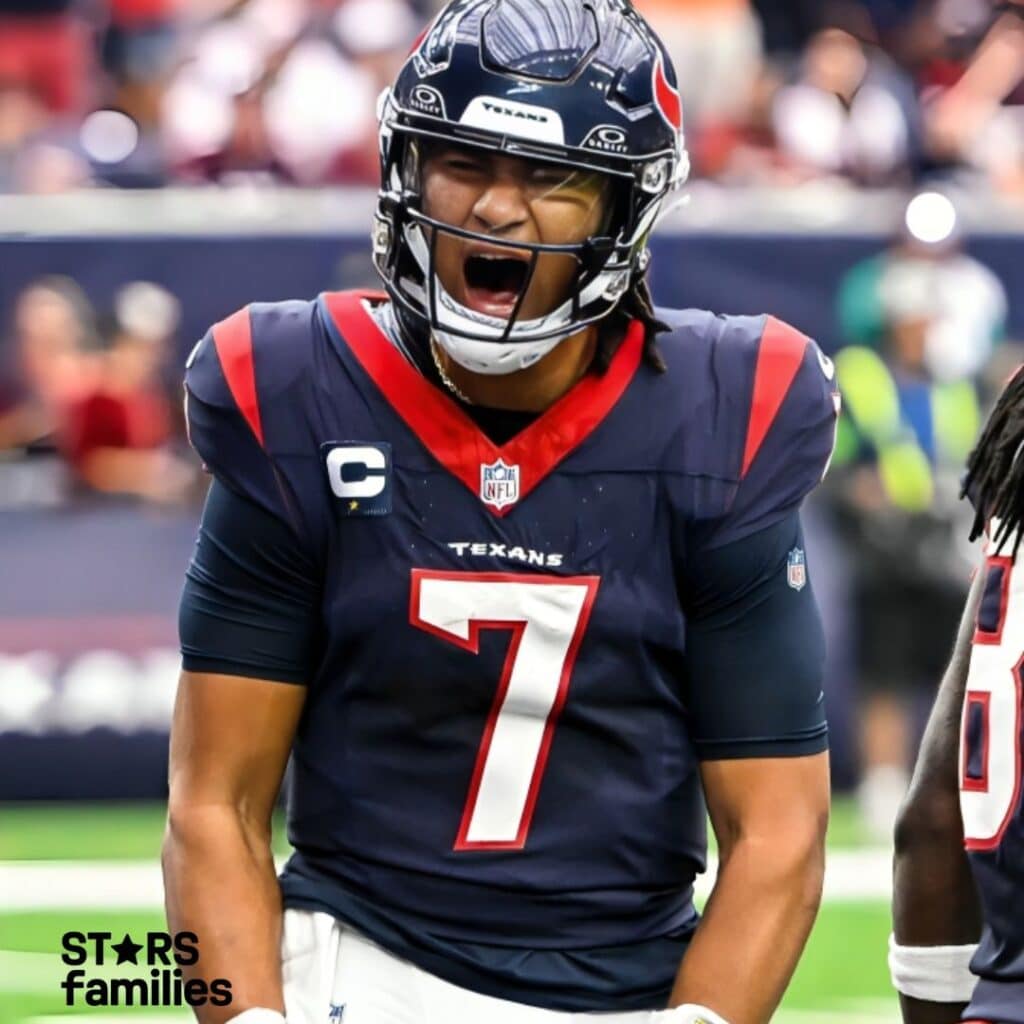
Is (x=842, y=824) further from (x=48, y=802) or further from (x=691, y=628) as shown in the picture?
(x=691, y=628)

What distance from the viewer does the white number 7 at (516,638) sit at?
297 centimetres

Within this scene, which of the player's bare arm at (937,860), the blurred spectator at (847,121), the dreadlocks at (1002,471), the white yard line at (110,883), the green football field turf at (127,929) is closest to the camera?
the dreadlocks at (1002,471)

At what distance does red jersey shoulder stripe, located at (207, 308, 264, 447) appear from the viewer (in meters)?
3.03

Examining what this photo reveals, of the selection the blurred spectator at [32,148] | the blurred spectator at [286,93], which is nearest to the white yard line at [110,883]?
the blurred spectator at [32,148]

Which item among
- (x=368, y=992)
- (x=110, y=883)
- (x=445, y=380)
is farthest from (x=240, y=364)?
(x=110, y=883)

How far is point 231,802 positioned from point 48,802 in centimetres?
652

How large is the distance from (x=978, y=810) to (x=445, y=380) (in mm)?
871

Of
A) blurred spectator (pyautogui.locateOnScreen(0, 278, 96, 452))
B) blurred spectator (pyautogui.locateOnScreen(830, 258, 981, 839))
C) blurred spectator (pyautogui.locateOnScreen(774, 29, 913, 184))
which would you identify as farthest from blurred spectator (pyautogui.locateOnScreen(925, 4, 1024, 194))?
blurred spectator (pyautogui.locateOnScreen(0, 278, 96, 452))

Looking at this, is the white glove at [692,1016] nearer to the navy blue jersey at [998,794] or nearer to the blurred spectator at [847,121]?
the navy blue jersey at [998,794]

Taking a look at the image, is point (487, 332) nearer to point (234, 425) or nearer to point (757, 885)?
point (234, 425)

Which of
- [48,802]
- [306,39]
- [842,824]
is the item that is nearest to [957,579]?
[842,824]

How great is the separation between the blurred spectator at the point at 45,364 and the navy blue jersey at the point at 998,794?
738cm

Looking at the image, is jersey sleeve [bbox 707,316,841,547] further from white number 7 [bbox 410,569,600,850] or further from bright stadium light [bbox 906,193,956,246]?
bright stadium light [bbox 906,193,956,246]

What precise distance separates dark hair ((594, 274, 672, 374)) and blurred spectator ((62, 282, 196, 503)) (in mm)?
6504
